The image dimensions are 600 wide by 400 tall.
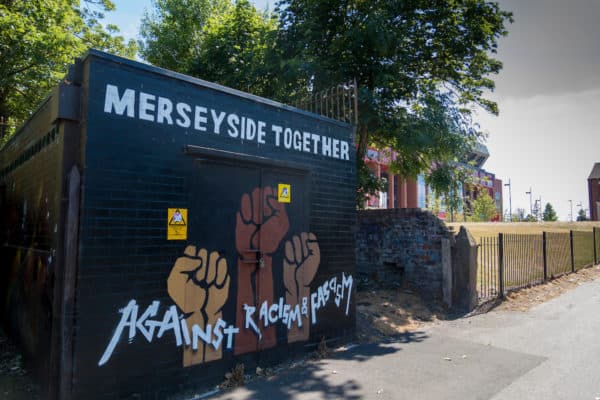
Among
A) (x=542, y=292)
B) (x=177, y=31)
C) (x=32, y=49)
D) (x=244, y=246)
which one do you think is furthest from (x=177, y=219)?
(x=177, y=31)

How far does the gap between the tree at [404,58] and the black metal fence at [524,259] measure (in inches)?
87.5

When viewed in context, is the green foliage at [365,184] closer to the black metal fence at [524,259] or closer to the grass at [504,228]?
the black metal fence at [524,259]

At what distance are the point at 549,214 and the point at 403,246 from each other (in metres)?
95.6

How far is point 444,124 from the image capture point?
10000 mm

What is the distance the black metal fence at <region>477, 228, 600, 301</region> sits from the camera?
33.9ft

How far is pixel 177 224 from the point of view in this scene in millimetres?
4551

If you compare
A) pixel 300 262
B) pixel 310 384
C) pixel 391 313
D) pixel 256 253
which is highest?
pixel 256 253

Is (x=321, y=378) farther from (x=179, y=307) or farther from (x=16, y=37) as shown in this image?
(x=16, y=37)

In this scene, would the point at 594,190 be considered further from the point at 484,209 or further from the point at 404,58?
the point at 404,58

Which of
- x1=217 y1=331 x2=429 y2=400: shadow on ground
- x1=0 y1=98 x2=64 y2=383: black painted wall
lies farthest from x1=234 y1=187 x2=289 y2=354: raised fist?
x1=0 y1=98 x2=64 y2=383: black painted wall

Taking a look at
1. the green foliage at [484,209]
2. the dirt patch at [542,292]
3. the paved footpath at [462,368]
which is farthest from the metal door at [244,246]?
the green foliage at [484,209]

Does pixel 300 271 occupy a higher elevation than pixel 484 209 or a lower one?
lower

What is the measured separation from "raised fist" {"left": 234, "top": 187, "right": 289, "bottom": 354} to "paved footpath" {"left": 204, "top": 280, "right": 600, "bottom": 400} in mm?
543

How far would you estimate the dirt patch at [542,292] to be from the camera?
963 cm
